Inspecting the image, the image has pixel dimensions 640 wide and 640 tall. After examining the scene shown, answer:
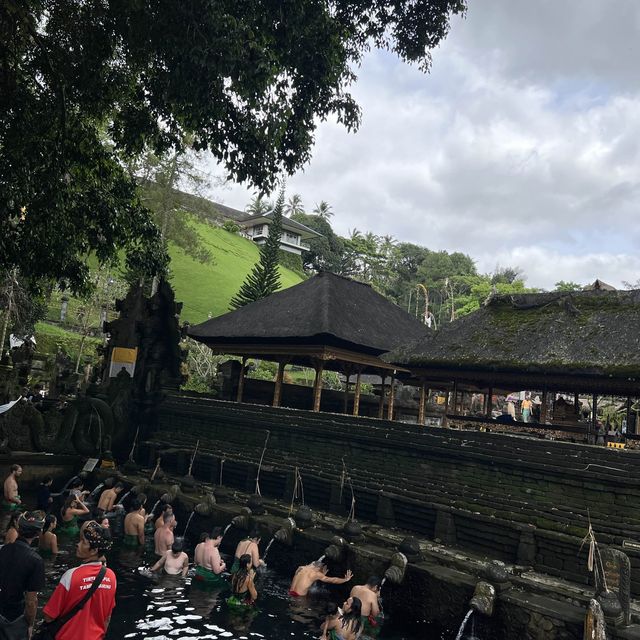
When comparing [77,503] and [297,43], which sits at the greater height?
[297,43]

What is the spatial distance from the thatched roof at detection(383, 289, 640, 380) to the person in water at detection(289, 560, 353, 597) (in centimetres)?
711

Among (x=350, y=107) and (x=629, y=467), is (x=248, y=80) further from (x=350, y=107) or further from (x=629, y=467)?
(x=629, y=467)

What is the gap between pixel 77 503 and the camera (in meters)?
14.8

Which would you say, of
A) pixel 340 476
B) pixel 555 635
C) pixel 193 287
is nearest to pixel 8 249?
pixel 340 476

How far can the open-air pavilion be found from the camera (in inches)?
554

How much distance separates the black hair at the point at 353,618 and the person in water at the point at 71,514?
905 centimetres

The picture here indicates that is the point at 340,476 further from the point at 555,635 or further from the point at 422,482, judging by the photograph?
the point at 555,635

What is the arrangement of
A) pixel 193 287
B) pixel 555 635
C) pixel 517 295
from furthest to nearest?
pixel 193 287, pixel 517 295, pixel 555 635

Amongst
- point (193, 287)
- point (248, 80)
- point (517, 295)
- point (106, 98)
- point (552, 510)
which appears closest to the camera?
point (248, 80)

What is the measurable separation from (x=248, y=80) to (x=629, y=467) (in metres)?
10.5

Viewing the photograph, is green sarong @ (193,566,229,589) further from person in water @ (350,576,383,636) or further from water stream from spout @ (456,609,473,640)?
water stream from spout @ (456,609,473,640)

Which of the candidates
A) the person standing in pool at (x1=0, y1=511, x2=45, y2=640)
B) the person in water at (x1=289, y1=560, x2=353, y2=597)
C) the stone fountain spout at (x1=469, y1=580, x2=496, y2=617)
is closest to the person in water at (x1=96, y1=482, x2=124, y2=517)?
the person in water at (x1=289, y1=560, x2=353, y2=597)

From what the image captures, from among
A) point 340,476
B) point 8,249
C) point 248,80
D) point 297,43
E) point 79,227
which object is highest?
point 297,43

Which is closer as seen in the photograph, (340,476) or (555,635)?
(555,635)
